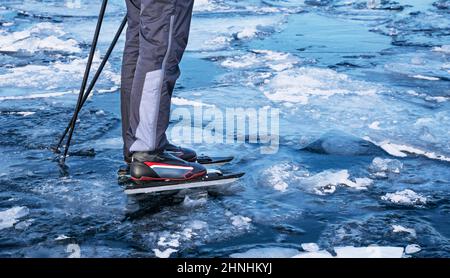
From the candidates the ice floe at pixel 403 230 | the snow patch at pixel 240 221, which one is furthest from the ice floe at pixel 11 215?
the ice floe at pixel 403 230

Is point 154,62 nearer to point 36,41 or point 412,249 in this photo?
point 412,249

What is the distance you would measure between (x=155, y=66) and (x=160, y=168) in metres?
0.55

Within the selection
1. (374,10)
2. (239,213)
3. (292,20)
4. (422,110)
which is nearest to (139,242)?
(239,213)

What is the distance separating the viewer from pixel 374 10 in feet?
32.4

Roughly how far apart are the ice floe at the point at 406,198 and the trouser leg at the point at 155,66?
1242mm

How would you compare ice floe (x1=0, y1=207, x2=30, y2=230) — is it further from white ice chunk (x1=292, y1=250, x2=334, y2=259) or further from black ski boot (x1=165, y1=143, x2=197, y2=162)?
white ice chunk (x1=292, y1=250, x2=334, y2=259)

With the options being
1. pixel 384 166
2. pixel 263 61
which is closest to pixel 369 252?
pixel 384 166

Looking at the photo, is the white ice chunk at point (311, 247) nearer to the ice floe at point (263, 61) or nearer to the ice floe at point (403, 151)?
the ice floe at point (403, 151)

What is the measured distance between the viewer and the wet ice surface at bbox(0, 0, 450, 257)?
2.78 metres

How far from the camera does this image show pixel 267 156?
3871 millimetres

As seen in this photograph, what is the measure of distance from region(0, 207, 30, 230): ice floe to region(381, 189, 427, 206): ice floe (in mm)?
1835

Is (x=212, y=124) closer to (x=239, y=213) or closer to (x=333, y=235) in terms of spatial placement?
(x=239, y=213)

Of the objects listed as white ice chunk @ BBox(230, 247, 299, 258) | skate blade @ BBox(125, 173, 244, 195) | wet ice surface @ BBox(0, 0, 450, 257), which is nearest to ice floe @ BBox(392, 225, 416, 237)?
wet ice surface @ BBox(0, 0, 450, 257)

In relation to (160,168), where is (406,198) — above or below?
below
